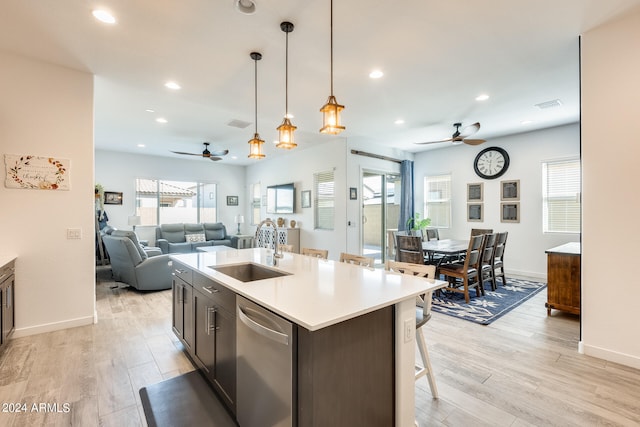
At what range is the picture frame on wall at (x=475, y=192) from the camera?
650 cm

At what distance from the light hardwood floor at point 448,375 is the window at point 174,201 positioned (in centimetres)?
552

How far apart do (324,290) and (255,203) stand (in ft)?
27.0

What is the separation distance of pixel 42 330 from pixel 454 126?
258 inches

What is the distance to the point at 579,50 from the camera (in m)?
2.86

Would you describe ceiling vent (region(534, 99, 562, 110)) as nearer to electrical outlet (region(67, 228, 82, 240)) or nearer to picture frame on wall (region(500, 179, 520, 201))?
picture frame on wall (region(500, 179, 520, 201))

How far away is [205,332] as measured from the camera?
2.18m

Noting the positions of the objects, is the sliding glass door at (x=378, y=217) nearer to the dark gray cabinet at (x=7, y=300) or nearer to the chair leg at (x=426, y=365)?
the chair leg at (x=426, y=365)

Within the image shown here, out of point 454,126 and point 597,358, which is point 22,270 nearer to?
point 597,358

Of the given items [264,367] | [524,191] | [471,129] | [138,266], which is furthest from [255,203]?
[264,367]

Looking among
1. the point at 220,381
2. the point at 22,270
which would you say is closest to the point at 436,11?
the point at 220,381

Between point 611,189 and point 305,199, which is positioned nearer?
point 611,189

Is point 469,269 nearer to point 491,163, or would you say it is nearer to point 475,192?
point 475,192

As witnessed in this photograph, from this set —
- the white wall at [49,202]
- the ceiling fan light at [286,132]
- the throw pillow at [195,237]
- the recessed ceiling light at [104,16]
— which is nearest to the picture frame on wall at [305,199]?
the throw pillow at [195,237]

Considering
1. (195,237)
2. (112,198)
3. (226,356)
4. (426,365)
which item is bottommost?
(426,365)
